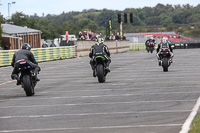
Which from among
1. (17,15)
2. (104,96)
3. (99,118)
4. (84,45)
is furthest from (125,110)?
(17,15)

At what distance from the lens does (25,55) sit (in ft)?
51.7

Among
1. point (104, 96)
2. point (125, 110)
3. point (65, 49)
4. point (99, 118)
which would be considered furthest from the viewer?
point (65, 49)

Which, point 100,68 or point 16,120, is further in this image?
point 100,68

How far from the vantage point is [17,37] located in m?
73.1

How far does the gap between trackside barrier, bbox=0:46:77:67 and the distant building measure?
24.3 m

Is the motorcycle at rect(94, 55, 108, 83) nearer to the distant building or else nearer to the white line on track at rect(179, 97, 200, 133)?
the white line on track at rect(179, 97, 200, 133)

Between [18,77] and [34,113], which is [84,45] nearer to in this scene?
[18,77]

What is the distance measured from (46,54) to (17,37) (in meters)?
29.5

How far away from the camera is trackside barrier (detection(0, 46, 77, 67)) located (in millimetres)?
38438

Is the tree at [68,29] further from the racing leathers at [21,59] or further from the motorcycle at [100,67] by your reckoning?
the racing leathers at [21,59]

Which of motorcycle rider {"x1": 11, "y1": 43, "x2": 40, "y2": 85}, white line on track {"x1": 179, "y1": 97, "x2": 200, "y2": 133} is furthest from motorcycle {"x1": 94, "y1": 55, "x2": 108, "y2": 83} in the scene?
white line on track {"x1": 179, "y1": 97, "x2": 200, "y2": 133}

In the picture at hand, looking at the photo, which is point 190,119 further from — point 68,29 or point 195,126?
point 68,29

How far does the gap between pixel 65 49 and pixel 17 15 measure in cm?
7908

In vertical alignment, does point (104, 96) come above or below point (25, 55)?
below
